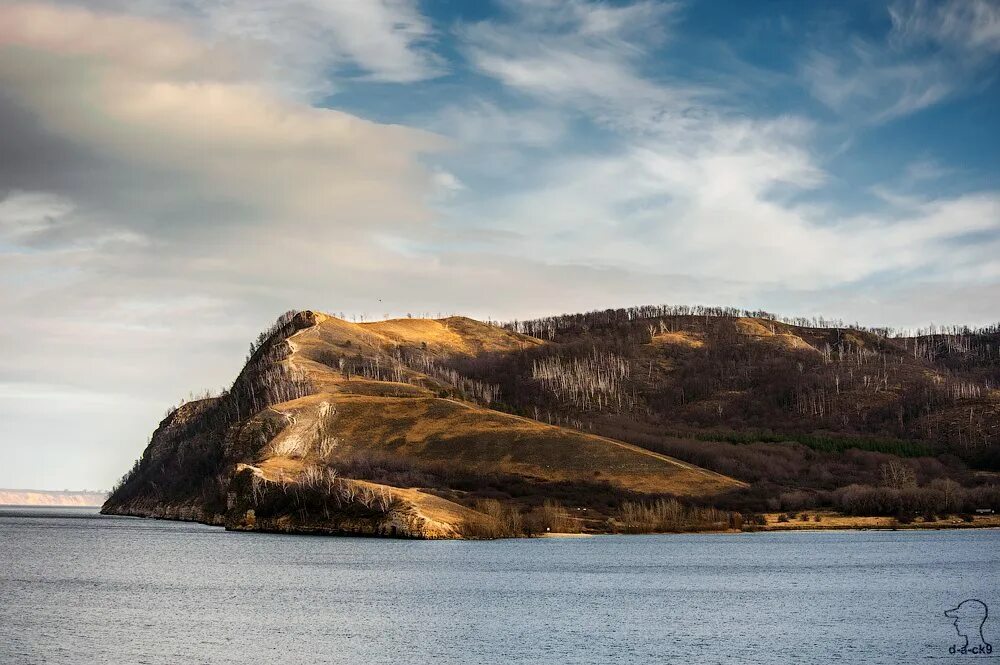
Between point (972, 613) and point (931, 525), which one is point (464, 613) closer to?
point (972, 613)

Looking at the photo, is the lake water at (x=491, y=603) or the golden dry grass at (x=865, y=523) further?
the golden dry grass at (x=865, y=523)

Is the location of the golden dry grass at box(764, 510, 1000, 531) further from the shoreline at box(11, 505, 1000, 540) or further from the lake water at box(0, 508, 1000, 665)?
the lake water at box(0, 508, 1000, 665)

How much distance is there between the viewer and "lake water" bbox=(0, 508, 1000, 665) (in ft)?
188
